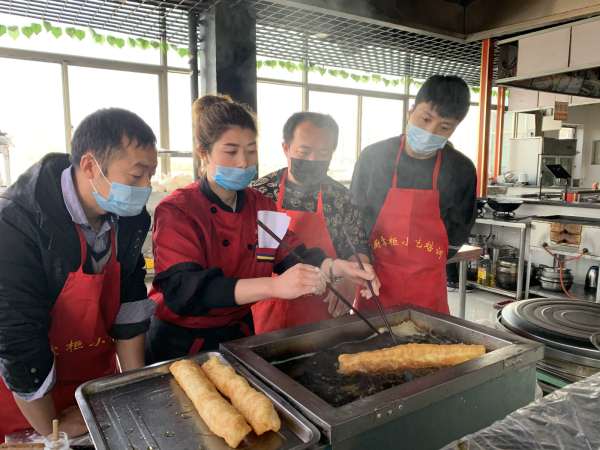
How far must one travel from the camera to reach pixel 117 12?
4.30 m

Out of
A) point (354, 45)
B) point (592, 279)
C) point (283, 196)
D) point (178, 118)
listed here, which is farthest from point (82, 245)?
point (178, 118)

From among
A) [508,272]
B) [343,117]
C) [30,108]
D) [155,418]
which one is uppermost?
[343,117]

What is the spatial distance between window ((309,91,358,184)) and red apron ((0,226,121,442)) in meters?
6.55

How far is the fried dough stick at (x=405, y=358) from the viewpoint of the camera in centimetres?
111

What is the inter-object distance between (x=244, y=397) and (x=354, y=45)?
545 cm

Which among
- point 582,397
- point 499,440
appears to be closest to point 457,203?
point 582,397

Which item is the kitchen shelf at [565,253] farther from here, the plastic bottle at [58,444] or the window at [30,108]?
the window at [30,108]

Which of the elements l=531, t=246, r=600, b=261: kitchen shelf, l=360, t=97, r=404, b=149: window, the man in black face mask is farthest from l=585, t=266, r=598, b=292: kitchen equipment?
l=360, t=97, r=404, b=149: window

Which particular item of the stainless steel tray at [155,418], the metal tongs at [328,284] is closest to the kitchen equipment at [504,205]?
the metal tongs at [328,284]

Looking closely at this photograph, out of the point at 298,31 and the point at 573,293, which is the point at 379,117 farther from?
the point at 573,293

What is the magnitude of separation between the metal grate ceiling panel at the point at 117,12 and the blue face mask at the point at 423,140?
8.88ft

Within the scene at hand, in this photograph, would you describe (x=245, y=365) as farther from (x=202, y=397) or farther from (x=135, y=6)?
(x=135, y=6)

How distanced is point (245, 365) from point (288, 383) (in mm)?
148

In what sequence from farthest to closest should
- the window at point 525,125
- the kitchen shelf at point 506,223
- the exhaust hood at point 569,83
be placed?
the window at point 525,125
the exhaust hood at point 569,83
the kitchen shelf at point 506,223
